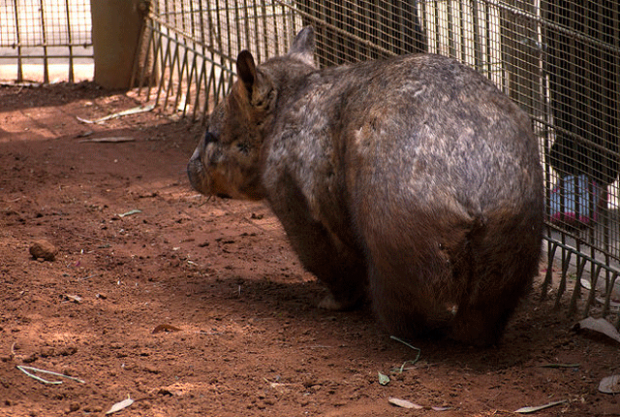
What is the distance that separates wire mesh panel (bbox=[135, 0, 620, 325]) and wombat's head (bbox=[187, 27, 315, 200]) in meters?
0.69

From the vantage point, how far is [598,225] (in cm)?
438

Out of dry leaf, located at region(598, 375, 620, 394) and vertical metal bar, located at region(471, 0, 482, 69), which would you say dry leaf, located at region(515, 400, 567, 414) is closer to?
dry leaf, located at region(598, 375, 620, 394)

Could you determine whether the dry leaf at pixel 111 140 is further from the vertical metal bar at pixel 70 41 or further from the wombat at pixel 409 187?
the wombat at pixel 409 187

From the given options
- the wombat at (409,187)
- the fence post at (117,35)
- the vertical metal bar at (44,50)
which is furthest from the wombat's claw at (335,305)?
the vertical metal bar at (44,50)

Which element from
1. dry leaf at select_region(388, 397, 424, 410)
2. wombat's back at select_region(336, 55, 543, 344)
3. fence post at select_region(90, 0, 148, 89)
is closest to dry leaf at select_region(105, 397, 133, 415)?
dry leaf at select_region(388, 397, 424, 410)

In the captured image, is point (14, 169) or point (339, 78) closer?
point (339, 78)

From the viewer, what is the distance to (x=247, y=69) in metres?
4.40

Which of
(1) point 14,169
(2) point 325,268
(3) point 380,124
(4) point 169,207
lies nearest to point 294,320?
(2) point 325,268

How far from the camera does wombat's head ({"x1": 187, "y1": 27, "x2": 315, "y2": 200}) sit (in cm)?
453

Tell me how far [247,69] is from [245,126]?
0.39 metres

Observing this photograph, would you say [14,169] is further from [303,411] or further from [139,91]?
[303,411]

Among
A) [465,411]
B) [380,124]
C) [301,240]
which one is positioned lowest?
[465,411]

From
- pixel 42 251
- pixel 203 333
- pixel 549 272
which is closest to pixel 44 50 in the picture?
pixel 42 251

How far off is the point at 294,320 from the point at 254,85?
118cm
